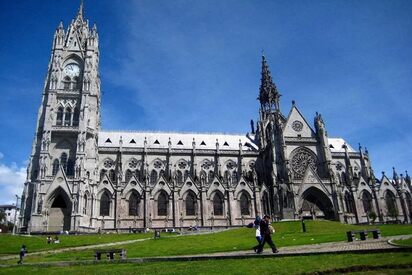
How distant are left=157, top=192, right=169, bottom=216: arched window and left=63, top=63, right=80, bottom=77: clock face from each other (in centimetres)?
2719

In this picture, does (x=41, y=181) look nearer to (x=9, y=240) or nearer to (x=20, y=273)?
(x=9, y=240)

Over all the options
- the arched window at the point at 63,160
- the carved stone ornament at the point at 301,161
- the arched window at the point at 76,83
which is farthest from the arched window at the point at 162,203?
the arched window at the point at 76,83

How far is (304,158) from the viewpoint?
60938mm

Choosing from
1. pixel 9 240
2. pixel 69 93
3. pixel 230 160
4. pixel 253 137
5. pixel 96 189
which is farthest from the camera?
pixel 253 137

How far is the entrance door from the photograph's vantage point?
46.1 meters

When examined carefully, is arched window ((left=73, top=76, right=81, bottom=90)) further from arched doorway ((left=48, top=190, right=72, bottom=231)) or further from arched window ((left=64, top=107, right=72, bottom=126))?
arched doorway ((left=48, top=190, right=72, bottom=231))

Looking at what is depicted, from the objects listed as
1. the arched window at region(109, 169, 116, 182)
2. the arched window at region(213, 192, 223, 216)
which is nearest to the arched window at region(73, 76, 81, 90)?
the arched window at region(109, 169, 116, 182)

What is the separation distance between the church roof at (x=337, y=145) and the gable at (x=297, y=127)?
12186 millimetres

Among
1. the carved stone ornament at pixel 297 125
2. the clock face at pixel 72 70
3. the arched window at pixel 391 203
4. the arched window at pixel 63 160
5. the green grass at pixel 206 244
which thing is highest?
the clock face at pixel 72 70

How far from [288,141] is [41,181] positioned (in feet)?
139

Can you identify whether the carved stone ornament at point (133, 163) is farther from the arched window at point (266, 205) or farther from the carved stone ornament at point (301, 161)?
the carved stone ornament at point (301, 161)

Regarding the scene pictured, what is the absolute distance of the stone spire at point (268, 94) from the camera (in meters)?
71.9

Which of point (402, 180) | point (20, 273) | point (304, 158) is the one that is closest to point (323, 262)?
point (20, 273)

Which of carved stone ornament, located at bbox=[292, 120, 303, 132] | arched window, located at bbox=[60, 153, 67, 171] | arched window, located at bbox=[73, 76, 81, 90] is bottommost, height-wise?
arched window, located at bbox=[60, 153, 67, 171]
